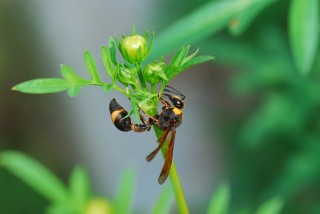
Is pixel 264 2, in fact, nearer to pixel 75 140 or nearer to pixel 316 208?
pixel 316 208

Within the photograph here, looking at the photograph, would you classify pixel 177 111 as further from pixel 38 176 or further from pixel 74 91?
pixel 38 176

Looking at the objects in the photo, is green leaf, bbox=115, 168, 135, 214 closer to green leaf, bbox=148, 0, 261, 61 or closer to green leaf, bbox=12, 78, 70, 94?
green leaf, bbox=148, 0, 261, 61

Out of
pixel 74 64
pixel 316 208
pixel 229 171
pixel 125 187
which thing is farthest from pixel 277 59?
pixel 74 64

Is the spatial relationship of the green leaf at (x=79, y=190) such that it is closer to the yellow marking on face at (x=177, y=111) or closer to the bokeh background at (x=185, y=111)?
the yellow marking on face at (x=177, y=111)

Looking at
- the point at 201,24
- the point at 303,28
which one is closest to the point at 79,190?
the point at 201,24

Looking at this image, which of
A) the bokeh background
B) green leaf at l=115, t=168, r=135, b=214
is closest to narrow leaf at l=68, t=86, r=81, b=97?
green leaf at l=115, t=168, r=135, b=214

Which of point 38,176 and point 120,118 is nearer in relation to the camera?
point 120,118
